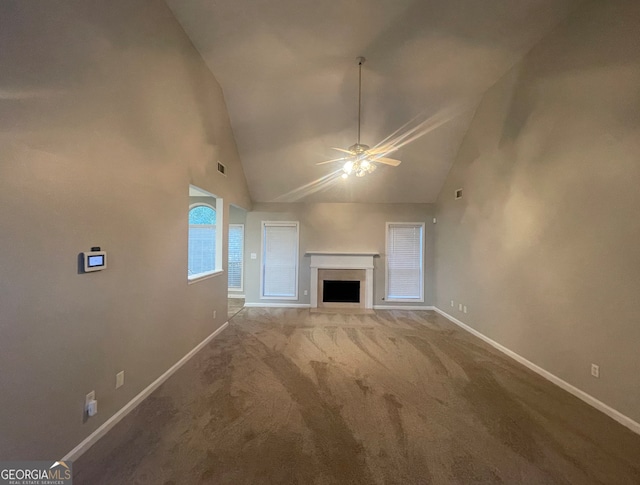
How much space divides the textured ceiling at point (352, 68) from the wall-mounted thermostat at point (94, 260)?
2.56 meters

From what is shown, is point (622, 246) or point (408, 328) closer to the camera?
point (622, 246)

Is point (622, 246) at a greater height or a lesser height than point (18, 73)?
lesser

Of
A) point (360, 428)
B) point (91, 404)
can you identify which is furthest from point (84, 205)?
point (360, 428)

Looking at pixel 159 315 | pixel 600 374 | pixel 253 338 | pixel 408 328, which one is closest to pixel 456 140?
pixel 408 328

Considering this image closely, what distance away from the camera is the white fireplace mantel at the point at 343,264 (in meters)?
6.15

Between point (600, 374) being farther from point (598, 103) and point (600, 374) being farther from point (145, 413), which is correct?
point (145, 413)

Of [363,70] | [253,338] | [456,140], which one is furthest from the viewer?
[456,140]

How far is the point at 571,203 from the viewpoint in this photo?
2.70 meters

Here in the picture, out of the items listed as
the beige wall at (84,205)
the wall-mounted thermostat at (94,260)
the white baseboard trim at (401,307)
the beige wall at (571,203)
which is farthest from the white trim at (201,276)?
the beige wall at (571,203)

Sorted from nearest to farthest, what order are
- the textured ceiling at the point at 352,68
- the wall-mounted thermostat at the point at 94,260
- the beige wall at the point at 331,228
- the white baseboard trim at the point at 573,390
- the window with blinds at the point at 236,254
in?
the wall-mounted thermostat at the point at 94,260 → the white baseboard trim at the point at 573,390 → the textured ceiling at the point at 352,68 → the beige wall at the point at 331,228 → the window with blinds at the point at 236,254

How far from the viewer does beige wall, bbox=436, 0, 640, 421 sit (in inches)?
87.2

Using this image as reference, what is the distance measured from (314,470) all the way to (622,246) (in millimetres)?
3118

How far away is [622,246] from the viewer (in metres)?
2.25

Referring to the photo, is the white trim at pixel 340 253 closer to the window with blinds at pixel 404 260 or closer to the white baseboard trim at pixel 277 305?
the window with blinds at pixel 404 260
